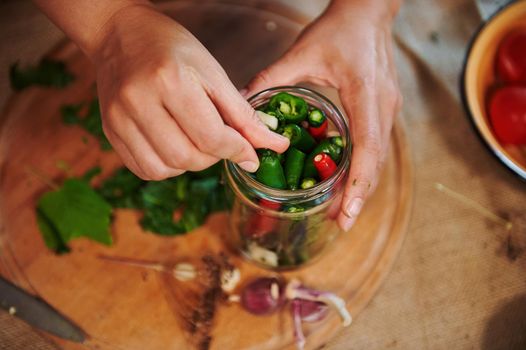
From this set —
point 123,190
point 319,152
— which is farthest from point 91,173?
point 319,152

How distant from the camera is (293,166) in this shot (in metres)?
1.03

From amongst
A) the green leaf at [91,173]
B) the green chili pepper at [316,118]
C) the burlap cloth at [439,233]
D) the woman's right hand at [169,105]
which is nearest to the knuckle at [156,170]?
the woman's right hand at [169,105]

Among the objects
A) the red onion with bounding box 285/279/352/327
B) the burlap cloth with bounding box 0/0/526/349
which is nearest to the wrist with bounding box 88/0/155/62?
the burlap cloth with bounding box 0/0/526/349

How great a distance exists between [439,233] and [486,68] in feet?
1.79

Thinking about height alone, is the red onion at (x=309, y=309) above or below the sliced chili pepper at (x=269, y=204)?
below

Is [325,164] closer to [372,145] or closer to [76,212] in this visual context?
[372,145]

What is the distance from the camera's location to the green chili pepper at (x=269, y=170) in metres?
0.99

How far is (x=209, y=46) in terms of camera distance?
1564 millimetres

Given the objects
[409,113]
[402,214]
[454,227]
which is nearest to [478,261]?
[454,227]

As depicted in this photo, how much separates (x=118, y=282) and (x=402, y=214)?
825 millimetres

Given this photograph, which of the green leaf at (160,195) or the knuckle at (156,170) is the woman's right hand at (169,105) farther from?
the green leaf at (160,195)

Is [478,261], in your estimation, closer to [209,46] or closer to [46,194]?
[209,46]

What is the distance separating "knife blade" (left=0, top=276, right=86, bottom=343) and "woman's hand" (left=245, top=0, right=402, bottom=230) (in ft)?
2.47

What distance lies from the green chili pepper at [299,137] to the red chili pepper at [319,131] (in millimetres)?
23
